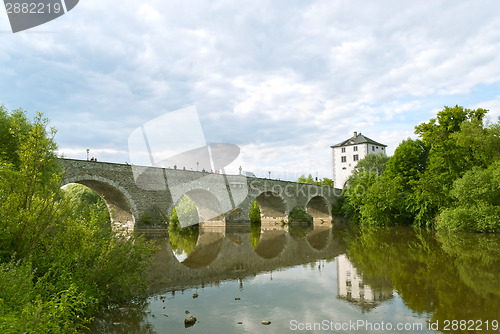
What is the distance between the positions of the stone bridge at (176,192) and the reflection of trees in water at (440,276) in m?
15.3

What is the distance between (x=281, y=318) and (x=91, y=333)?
3500 millimetres

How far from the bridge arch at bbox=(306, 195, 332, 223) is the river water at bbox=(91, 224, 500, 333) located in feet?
101

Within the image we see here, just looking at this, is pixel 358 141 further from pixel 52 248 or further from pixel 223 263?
pixel 52 248

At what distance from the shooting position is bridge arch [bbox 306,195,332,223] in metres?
45.0

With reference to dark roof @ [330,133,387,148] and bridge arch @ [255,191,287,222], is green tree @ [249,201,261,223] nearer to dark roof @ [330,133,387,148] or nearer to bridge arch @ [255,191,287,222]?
bridge arch @ [255,191,287,222]

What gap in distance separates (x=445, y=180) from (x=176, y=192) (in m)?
21.8

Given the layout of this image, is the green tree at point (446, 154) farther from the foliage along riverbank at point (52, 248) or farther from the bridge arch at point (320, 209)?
the foliage along riverbank at point (52, 248)

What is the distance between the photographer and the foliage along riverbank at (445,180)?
2298cm

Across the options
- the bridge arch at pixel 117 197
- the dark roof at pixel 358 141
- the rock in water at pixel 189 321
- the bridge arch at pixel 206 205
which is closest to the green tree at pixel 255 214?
the bridge arch at pixel 206 205

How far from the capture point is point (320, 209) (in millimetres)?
46250

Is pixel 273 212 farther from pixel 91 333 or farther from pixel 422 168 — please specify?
pixel 91 333

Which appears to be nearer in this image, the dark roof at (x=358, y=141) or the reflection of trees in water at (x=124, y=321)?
the reflection of trees in water at (x=124, y=321)

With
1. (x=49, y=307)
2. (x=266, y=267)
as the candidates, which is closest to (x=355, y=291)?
(x=266, y=267)

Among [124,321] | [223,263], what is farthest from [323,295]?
[223,263]
